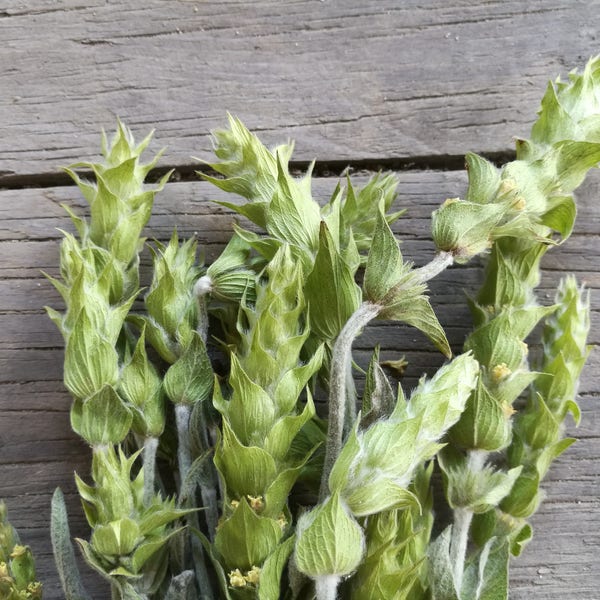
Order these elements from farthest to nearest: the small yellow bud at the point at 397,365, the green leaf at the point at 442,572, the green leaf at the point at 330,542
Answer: the small yellow bud at the point at 397,365, the green leaf at the point at 442,572, the green leaf at the point at 330,542

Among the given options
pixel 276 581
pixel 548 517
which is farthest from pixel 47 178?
pixel 548 517

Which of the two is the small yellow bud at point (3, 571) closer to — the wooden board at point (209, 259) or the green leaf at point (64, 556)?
the green leaf at point (64, 556)

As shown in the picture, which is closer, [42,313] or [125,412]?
[125,412]

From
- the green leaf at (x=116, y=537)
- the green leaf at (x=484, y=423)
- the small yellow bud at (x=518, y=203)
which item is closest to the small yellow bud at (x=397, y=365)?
the green leaf at (x=484, y=423)

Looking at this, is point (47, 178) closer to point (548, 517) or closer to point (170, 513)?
point (170, 513)

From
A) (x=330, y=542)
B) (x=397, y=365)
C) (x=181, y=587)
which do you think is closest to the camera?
(x=330, y=542)

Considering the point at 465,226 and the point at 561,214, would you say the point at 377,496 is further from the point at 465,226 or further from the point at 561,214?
the point at 561,214

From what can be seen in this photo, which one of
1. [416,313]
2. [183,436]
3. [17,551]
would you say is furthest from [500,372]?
[17,551]
